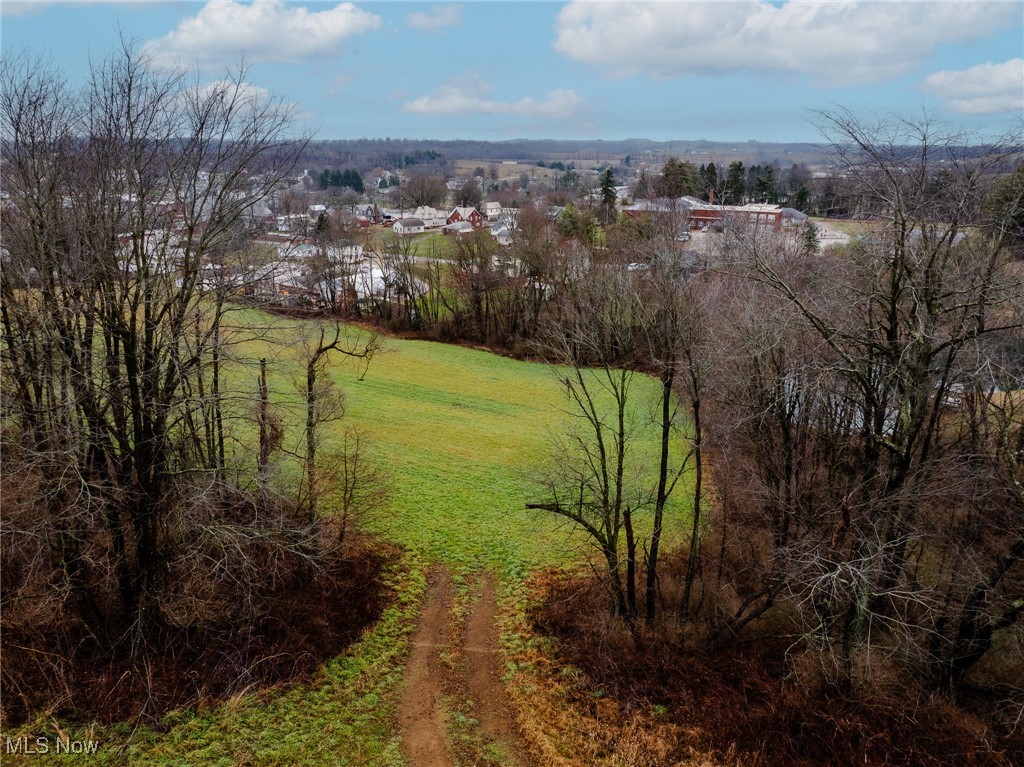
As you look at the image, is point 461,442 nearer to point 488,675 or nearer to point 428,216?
point 488,675

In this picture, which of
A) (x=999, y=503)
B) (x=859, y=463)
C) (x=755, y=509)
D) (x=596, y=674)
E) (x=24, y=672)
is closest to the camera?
(x=24, y=672)

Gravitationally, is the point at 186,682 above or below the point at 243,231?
below

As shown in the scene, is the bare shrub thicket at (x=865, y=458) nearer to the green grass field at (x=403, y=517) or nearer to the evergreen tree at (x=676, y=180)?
the green grass field at (x=403, y=517)

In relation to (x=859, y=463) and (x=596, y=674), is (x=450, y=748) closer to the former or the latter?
(x=596, y=674)

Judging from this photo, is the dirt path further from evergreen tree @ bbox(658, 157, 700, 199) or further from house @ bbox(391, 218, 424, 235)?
house @ bbox(391, 218, 424, 235)

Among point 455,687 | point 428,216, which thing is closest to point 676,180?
point 455,687

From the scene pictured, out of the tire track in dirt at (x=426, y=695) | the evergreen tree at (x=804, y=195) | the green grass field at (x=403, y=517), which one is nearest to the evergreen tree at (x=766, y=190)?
the evergreen tree at (x=804, y=195)

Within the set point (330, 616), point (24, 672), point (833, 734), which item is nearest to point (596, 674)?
point (833, 734)
